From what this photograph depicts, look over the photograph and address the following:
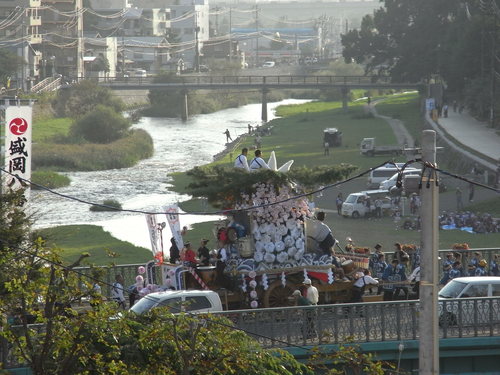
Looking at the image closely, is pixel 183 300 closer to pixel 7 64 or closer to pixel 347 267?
pixel 347 267

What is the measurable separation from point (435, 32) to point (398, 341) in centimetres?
8234

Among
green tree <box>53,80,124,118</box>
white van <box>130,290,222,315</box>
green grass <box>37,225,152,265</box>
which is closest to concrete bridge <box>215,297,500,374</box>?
white van <box>130,290,222,315</box>

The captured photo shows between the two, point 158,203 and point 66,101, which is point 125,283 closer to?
point 158,203

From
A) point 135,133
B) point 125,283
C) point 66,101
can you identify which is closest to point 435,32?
point 135,133

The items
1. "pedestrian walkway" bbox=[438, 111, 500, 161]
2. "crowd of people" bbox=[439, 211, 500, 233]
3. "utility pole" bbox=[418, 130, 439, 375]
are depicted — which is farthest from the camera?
"pedestrian walkway" bbox=[438, 111, 500, 161]

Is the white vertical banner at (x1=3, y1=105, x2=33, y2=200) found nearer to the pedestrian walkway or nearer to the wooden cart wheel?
the wooden cart wheel

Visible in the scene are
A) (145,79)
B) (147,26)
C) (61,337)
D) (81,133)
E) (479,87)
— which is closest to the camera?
(61,337)

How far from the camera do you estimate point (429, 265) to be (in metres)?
13.4

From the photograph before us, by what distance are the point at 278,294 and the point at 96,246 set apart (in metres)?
23.3

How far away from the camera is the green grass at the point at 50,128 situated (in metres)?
90.6

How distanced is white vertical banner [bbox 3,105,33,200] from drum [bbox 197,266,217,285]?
27.7 ft

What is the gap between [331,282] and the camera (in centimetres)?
2391

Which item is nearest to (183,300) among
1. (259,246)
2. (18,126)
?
(259,246)

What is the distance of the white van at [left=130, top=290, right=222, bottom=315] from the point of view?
830 inches
